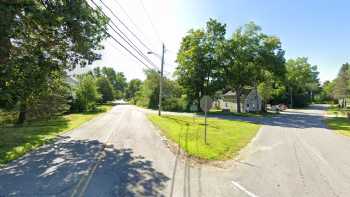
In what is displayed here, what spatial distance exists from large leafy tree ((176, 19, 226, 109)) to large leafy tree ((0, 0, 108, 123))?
88.1 feet

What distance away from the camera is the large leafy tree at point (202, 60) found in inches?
1485

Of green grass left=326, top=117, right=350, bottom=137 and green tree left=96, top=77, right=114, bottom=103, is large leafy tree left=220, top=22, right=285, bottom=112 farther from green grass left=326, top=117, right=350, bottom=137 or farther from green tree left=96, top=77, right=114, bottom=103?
green tree left=96, top=77, right=114, bottom=103

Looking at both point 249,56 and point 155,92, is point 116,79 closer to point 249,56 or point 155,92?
point 155,92

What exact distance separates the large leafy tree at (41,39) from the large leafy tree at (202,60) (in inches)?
1057

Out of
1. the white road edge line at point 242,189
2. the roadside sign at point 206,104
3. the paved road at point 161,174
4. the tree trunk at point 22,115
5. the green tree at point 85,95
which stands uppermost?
the green tree at point 85,95

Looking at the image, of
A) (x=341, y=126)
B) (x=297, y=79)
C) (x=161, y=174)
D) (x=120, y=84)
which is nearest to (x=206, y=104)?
(x=161, y=174)

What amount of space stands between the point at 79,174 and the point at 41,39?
859cm

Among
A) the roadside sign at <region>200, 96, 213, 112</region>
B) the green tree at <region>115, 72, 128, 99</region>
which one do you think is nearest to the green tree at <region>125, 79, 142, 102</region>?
the green tree at <region>115, 72, 128, 99</region>

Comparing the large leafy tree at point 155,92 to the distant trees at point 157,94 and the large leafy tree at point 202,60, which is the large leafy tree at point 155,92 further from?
the large leafy tree at point 202,60

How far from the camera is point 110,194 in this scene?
5402mm

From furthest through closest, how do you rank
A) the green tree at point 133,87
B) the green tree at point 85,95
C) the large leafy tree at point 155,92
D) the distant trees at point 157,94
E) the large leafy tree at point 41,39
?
the green tree at point 133,87 → the large leafy tree at point 155,92 → the distant trees at point 157,94 → the green tree at point 85,95 → the large leafy tree at point 41,39

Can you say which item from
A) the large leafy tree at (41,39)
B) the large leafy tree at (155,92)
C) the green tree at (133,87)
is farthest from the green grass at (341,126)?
the green tree at (133,87)

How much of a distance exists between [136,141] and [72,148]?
3.26m

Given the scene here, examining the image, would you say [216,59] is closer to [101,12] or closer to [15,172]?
[101,12]
